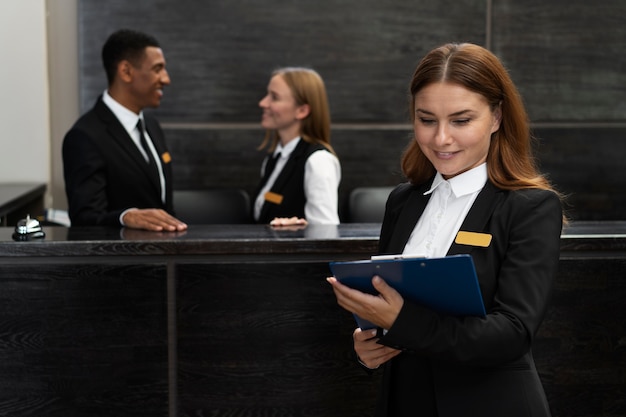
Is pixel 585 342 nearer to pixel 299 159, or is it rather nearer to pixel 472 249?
pixel 472 249

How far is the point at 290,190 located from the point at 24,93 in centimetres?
186

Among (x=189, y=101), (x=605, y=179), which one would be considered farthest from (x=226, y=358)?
(x=605, y=179)

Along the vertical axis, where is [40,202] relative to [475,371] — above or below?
below

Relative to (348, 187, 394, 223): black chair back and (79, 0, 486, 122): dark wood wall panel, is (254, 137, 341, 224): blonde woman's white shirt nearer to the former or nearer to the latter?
(348, 187, 394, 223): black chair back

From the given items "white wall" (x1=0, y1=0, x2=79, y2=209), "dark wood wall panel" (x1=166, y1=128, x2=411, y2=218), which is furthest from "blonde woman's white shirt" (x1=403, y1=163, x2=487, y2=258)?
"white wall" (x1=0, y1=0, x2=79, y2=209)

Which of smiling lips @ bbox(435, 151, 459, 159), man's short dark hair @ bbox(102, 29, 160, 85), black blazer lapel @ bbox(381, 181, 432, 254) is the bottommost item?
black blazer lapel @ bbox(381, 181, 432, 254)

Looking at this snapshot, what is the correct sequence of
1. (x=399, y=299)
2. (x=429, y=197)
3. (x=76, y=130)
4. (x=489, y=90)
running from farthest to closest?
(x=76, y=130) → (x=429, y=197) → (x=489, y=90) → (x=399, y=299)

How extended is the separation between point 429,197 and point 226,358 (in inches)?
37.1

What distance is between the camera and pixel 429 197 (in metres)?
1.72

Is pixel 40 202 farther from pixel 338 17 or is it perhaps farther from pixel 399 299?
pixel 399 299

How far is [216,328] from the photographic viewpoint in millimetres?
2385

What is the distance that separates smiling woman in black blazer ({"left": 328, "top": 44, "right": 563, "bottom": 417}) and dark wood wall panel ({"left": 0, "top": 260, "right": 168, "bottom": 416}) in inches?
35.3

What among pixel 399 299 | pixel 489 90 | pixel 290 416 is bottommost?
pixel 290 416

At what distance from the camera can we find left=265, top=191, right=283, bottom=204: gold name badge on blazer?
3.49m
